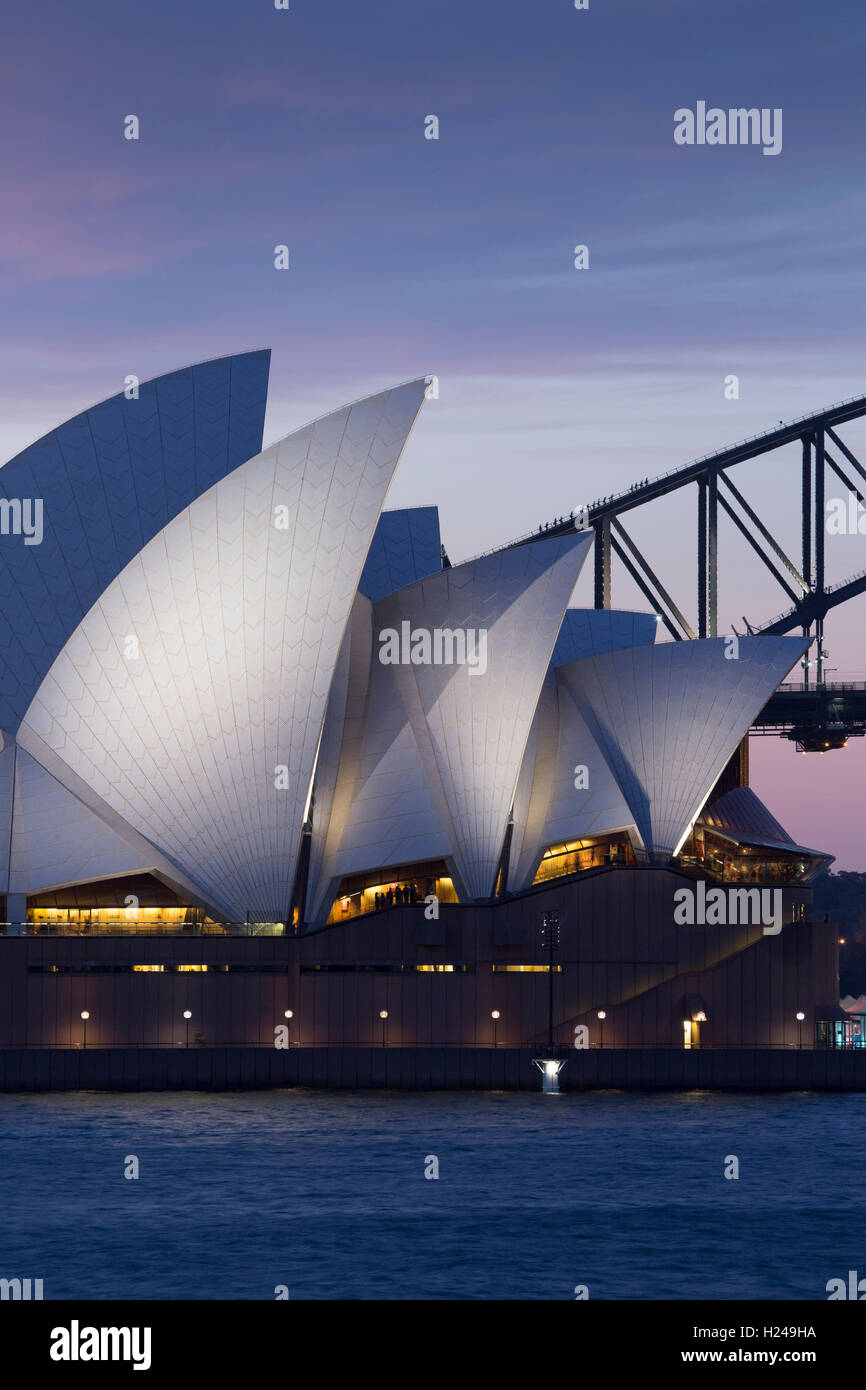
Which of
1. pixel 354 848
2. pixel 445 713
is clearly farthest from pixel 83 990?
pixel 445 713

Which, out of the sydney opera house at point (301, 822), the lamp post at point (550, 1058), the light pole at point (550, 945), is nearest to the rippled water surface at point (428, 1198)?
the lamp post at point (550, 1058)

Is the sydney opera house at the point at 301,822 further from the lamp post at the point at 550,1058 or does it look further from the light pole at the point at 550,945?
the lamp post at the point at 550,1058

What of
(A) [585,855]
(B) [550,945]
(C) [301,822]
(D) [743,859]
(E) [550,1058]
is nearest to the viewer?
(E) [550,1058]

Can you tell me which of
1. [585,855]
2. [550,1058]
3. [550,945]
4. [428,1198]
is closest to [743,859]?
[585,855]

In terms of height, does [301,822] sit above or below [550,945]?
above

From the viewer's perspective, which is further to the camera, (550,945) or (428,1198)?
(550,945)

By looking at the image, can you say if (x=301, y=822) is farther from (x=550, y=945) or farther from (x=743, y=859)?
(x=743, y=859)

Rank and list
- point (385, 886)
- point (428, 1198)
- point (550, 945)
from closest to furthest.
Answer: point (428, 1198)
point (550, 945)
point (385, 886)
